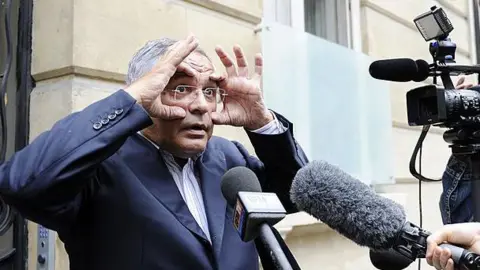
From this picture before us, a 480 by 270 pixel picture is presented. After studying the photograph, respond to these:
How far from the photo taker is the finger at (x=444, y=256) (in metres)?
0.72

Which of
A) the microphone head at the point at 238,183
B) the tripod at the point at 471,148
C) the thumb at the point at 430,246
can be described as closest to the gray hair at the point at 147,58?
the microphone head at the point at 238,183

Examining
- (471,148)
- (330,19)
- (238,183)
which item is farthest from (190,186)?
(330,19)

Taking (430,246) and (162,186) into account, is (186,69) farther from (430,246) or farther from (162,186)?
(430,246)

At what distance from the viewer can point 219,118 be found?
140 cm

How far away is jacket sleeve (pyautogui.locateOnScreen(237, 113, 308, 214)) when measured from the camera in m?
1.48

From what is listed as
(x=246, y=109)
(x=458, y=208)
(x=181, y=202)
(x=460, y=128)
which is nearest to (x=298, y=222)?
(x=458, y=208)

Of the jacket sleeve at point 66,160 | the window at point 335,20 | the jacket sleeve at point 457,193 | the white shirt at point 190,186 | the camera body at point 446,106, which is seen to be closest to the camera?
the jacket sleeve at point 66,160

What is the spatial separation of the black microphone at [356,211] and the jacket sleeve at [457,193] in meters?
1.14

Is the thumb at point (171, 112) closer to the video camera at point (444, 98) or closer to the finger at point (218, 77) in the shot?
the finger at point (218, 77)

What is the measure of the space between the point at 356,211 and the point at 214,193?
558mm

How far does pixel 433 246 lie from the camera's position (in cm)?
74

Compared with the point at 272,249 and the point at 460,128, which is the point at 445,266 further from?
the point at 460,128

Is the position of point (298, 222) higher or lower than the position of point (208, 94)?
lower

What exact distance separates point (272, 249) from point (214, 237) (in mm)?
534
